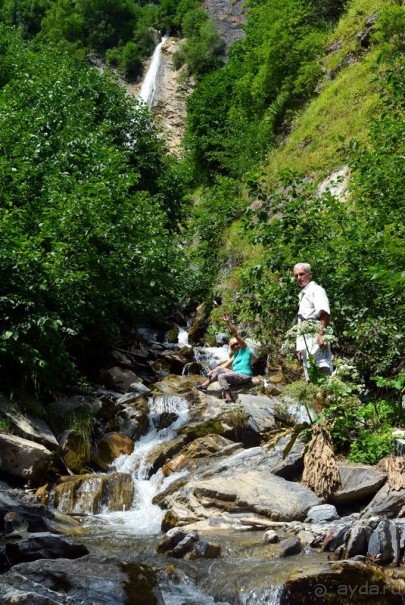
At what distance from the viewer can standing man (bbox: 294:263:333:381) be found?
24.1 ft

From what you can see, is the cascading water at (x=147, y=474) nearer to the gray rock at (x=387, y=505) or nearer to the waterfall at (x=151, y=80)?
the gray rock at (x=387, y=505)

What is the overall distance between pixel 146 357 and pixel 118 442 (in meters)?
4.91

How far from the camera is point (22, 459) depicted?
788cm

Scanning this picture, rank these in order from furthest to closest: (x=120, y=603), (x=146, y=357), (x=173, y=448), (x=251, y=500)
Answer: (x=146, y=357) < (x=173, y=448) < (x=251, y=500) < (x=120, y=603)

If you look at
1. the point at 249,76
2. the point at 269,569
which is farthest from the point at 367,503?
the point at 249,76

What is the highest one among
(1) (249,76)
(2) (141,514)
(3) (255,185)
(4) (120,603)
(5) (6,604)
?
(1) (249,76)

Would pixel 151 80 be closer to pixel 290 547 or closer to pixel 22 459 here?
pixel 22 459

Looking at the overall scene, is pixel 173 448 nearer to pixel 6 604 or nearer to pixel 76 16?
pixel 6 604

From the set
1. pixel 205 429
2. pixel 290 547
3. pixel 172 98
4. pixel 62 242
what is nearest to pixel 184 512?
pixel 290 547

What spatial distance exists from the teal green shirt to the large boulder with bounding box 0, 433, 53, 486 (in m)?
3.99

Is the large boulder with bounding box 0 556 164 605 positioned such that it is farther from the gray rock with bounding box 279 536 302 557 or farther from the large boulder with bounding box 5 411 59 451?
the large boulder with bounding box 5 411 59 451

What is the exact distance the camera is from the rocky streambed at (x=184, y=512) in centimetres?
468

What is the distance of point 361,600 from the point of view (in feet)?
14.8

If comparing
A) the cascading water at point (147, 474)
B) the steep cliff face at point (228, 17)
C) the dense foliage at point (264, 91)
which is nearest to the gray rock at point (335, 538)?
the cascading water at point (147, 474)
